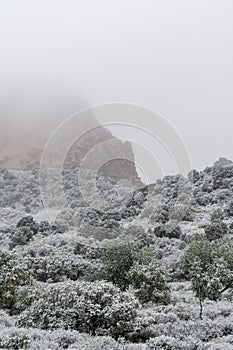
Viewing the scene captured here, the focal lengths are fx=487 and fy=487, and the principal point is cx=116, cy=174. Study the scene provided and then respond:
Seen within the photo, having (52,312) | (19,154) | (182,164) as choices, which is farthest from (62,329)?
(19,154)

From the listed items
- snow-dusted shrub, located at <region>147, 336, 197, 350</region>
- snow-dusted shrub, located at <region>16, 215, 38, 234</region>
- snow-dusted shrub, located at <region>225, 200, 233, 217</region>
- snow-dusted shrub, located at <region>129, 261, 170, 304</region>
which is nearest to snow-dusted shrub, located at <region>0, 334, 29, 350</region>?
snow-dusted shrub, located at <region>147, 336, 197, 350</region>

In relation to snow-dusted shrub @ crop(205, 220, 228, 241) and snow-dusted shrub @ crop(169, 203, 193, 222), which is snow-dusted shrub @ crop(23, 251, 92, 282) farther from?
snow-dusted shrub @ crop(169, 203, 193, 222)

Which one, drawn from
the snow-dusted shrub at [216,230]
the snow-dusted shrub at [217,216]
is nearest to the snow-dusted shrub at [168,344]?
the snow-dusted shrub at [216,230]

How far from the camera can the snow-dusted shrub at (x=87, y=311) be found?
18.3 m

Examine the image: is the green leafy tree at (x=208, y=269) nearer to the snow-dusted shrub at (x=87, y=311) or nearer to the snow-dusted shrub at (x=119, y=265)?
the snow-dusted shrub at (x=87, y=311)

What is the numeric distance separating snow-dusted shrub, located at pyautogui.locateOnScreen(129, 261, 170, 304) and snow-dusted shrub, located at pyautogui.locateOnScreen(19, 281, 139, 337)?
7.20m

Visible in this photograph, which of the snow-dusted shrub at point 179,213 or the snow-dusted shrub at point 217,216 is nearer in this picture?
the snow-dusted shrub at point 217,216

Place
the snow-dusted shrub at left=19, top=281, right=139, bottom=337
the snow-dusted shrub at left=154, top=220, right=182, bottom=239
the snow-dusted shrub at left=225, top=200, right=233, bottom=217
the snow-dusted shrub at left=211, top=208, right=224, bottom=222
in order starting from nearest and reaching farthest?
the snow-dusted shrub at left=19, top=281, right=139, bottom=337 < the snow-dusted shrub at left=154, top=220, right=182, bottom=239 < the snow-dusted shrub at left=211, top=208, right=224, bottom=222 < the snow-dusted shrub at left=225, top=200, right=233, bottom=217

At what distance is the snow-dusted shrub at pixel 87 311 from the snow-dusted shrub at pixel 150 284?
7.20 metres

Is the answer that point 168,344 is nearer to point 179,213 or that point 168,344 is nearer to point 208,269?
point 208,269

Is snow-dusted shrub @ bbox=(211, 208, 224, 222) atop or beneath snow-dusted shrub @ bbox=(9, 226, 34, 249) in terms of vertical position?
atop

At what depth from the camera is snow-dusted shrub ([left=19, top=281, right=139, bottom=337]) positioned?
18328 millimetres

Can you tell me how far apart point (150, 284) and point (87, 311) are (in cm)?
890

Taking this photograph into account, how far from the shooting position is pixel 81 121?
7206 centimetres
